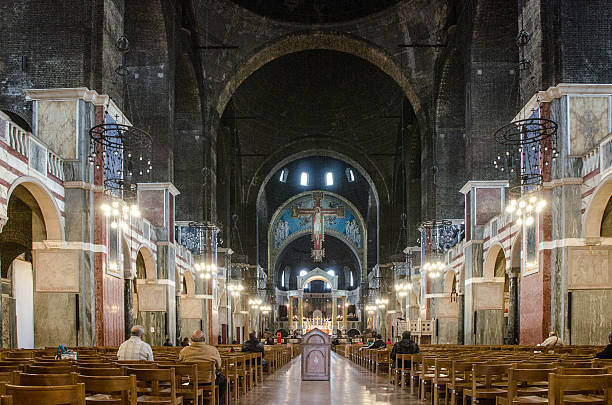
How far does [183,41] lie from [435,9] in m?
11.8

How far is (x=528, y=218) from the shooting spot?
1825 centimetres

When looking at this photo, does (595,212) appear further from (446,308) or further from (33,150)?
(446,308)

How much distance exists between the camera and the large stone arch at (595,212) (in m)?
15.8

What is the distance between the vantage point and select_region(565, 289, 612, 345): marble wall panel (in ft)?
53.4

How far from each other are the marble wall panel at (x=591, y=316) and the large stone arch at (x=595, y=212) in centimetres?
142

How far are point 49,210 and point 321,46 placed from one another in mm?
21730

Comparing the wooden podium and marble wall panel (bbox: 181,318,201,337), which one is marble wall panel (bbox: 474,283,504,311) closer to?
the wooden podium

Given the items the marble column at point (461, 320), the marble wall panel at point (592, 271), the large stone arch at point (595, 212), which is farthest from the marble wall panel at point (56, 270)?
the marble column at point (461, 320)

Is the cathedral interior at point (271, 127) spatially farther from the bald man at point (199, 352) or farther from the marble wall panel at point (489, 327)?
the bald man at point (199, 352)

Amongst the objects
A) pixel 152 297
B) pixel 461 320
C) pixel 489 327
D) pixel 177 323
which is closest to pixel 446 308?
pixel 461 320

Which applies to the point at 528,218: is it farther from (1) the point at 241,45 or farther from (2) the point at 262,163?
(2) the point at 262,163

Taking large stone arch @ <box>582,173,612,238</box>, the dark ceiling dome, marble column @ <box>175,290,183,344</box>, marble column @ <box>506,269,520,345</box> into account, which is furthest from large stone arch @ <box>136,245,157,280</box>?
the dark ceiling dome

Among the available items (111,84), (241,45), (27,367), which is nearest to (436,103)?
(241,45)

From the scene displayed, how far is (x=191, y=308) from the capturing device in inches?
1253
